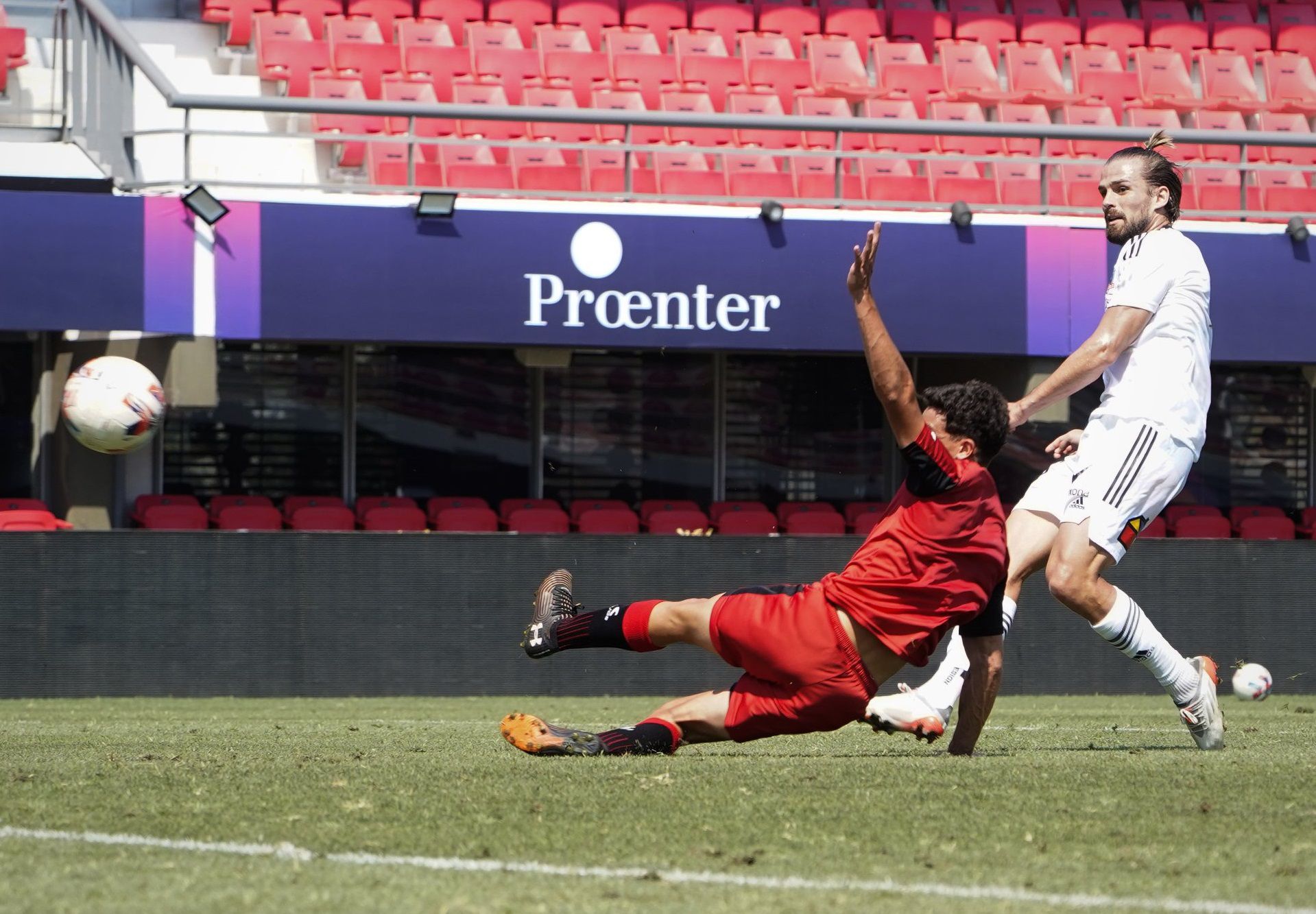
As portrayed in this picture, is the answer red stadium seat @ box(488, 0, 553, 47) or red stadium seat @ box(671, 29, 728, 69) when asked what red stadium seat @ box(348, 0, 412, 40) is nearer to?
red stadium seat @ box(488, 0, 553, 47)

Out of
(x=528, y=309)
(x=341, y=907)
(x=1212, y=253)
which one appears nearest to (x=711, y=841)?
(x=341, y=907)

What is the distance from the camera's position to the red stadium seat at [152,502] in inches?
580

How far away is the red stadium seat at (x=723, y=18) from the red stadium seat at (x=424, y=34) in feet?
9.66

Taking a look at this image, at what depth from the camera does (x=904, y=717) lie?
230 inches

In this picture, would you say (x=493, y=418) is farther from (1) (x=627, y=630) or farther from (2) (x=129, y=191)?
(1) (x=627, y=630)

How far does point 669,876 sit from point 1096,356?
3.23 meters

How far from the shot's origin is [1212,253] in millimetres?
15344

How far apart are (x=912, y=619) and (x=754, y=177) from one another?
10.9m

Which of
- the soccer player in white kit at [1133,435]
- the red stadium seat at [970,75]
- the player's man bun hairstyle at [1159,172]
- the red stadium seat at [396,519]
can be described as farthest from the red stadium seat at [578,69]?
the soccer player in white kit at [1133,435]

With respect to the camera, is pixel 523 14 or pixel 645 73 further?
pixel 523 14

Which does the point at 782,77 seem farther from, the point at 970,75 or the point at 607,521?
the point at 607,521

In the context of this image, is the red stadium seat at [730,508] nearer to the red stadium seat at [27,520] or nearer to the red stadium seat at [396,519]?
the red stadium seat at [396,519]

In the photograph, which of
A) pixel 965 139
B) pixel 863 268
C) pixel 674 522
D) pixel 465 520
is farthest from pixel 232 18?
pixel 863 268

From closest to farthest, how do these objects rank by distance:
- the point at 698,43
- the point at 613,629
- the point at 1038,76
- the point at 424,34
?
the point at 613,629
the point at 424,34
the point at 698,43
the point at 1038,76
